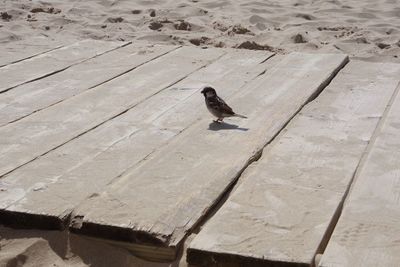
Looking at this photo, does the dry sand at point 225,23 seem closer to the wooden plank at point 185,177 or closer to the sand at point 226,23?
the sand at point 226,23

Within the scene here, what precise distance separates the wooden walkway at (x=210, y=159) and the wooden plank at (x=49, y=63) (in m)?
0.02

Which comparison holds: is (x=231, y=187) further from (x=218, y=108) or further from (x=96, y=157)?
(x=218, y=108)

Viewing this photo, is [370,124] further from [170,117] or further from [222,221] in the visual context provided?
[222,221]

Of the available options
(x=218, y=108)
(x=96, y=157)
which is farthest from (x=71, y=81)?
(x=96, y=157)

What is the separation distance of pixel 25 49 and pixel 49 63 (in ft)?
1.75

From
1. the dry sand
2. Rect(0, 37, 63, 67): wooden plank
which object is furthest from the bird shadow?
the dry sand

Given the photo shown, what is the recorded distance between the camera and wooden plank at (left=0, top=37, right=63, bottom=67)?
4.77 meters

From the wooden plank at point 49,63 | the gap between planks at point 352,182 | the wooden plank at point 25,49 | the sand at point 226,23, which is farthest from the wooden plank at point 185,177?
the sand at point 226,23

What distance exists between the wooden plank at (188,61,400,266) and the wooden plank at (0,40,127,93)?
154 cm

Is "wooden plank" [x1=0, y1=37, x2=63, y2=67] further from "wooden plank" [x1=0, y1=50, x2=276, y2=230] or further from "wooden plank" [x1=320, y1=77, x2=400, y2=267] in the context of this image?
"wooden plank" [x1=320, y1=77, x2=400, y2=267]

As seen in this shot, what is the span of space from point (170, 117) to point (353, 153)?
2.92 feet

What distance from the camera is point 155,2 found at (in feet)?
24.9

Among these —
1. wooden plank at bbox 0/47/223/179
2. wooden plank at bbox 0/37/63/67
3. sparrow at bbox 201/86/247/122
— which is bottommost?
wooden plank at bbox 0/37/63/67

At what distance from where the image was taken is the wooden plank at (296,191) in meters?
2.21
